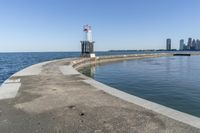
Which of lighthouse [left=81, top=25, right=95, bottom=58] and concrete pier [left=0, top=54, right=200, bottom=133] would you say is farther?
lighthouse [left=81, top=25, right=95, bottom=58]

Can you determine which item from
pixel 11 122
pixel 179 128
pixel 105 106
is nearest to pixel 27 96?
pixel 11 122

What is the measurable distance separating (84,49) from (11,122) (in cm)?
3414

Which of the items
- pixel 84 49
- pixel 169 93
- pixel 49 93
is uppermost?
pixel 84 49

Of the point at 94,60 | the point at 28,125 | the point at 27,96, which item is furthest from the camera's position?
the point at 94,60

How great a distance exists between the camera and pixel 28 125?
4492 millimetres

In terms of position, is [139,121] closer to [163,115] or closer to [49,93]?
[163,115]

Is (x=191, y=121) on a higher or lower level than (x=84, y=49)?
lower

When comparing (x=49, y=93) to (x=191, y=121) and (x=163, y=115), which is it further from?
(x=191, y=121)

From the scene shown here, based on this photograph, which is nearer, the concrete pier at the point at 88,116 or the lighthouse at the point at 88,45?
the concrete pier at the point at 88,116

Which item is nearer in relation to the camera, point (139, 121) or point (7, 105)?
point (139, 121)

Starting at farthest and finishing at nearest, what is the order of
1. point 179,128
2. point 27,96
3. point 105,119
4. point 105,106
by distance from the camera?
point 27,96, point 105,106, point 105,119, point 179,128

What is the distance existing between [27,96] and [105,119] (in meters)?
3.91

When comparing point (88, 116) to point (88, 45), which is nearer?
point (88, 116)

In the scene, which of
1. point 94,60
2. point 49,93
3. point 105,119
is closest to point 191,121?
point 105,119
